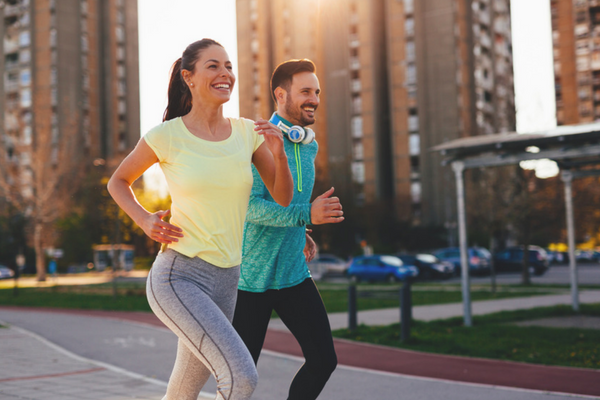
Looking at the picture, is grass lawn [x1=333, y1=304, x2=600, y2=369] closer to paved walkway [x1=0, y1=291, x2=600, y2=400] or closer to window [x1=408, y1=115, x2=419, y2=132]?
paved walkway [x1=0, y1=291, x2=600, y2=400]

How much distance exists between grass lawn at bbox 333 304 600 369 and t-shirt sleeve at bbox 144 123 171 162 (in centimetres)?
649

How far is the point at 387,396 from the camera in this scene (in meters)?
6.37

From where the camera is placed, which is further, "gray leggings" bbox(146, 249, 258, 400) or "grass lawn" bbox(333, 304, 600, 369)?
"grass lawn" bbox(333, 304, 600, 369)

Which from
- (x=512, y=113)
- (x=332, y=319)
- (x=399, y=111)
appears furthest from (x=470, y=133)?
(x=399, y=111)

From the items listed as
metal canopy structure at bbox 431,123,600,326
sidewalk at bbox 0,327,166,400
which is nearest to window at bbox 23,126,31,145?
metal canopy structure at bbox 431,123,600,326

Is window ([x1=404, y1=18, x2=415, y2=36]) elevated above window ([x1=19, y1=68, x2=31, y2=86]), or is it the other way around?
window ([x1=404, y1=18, x2=415, y2=36])

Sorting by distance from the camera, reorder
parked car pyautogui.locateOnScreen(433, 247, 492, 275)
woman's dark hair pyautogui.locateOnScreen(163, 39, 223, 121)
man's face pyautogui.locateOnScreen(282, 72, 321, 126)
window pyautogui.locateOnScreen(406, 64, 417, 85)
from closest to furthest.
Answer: woman's dark hair pyautogui.locateOnScreen(163, 39, 223, 121), man's face pyautogui.locateOnScreen(282, 72, 321, 126), parked car pyautogui.locateOnScreen(433, 247, 492, 275), window pyautogui.locateOnScreen(406, 64, 417, 85)

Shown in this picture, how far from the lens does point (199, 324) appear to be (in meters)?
2.78

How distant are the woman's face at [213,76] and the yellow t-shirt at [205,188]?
188 mm

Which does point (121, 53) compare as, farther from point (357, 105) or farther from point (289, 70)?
point (289, 70)

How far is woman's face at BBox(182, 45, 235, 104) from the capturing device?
306cm

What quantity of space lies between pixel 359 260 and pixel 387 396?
27.0 m

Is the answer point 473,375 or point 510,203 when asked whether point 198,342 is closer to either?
point 473,375

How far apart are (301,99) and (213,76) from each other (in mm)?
815
